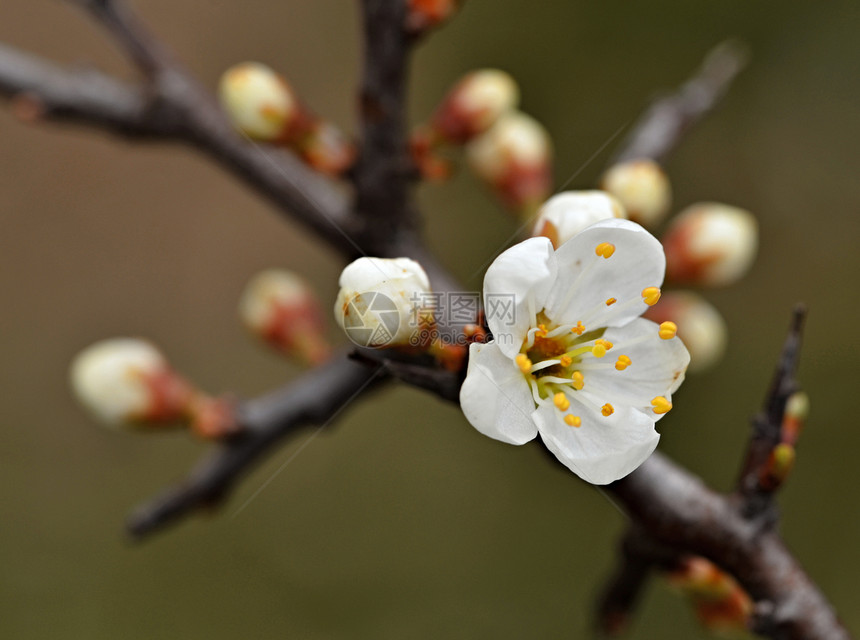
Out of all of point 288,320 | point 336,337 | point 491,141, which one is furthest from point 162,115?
point 336,337

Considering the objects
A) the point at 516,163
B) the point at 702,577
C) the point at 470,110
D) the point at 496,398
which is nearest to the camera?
the point at 496,398

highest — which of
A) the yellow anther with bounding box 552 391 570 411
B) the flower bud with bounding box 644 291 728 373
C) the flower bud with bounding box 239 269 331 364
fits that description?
the yellow anther with bounding box 552 391 570 411

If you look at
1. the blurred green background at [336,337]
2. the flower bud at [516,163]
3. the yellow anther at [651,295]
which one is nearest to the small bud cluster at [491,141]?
the flower bud at [516,163]

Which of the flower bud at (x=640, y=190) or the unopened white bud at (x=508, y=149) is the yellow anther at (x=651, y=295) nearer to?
the flower bud at (x=640, y=190)

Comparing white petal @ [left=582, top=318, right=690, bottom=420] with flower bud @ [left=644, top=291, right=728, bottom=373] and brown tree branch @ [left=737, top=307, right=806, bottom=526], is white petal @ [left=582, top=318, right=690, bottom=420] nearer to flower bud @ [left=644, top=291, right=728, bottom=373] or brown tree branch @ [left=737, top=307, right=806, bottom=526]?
brown tree branch @ [left=737, top=307, right=806, bottom=526]

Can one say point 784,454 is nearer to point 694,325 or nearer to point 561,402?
point 561,402

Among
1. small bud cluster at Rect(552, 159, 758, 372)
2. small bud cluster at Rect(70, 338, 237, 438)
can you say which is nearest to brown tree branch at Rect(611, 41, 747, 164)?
small bud cluster at Rect(552, 159, 758, 372)

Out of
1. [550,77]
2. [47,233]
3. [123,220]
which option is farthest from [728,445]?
[47,233]
